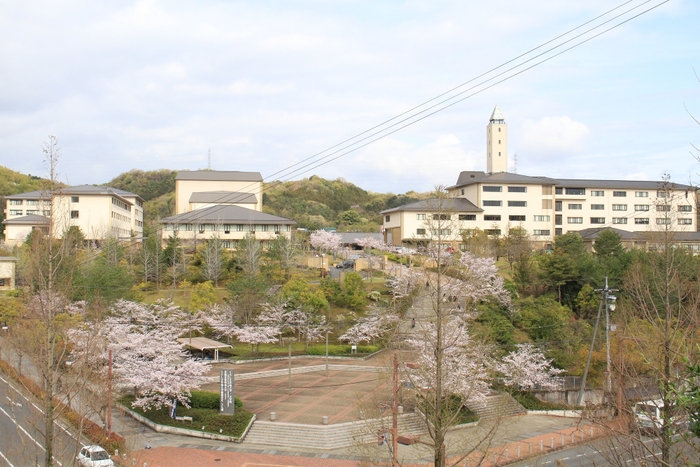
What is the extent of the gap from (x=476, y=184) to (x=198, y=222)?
2630 cm

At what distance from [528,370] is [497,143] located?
38.6 meters

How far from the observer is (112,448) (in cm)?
1800

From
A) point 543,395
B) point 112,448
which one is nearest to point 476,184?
point 543,395

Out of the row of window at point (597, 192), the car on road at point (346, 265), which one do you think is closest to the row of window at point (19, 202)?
the car on road at point (346, 265)

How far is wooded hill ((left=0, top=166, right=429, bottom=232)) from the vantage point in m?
73.6

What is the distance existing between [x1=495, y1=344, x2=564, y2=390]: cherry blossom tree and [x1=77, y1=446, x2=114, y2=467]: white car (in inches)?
654

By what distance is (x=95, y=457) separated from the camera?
16.4 m

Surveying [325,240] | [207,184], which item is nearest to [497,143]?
[325,240]

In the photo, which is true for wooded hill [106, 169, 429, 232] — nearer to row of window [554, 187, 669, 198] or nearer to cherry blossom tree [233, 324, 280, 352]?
row of window [554, 187, 669, 198]

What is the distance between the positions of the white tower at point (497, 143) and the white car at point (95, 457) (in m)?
51.0

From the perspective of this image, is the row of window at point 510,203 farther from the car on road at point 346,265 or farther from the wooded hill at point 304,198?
the wooded hill at point 304,198

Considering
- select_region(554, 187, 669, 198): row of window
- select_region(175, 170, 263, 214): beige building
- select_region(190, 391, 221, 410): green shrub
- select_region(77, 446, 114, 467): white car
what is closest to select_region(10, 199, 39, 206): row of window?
select_region(175, 170, 263, 214): beige building

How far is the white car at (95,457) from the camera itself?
16156 millimetres

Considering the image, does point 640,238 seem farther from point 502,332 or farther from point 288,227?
point 288,227
